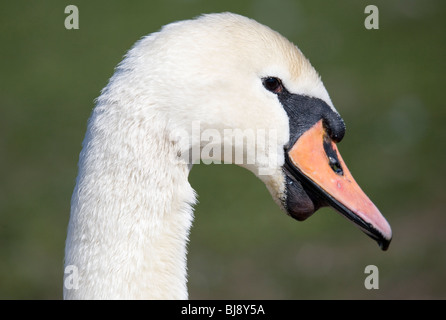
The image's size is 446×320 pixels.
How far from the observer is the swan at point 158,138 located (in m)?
2.25

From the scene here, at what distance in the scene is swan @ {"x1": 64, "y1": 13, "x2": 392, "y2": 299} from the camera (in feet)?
7.38

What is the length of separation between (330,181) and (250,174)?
541 cm

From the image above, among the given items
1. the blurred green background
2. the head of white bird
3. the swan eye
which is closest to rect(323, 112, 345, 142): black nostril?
the head of white bird

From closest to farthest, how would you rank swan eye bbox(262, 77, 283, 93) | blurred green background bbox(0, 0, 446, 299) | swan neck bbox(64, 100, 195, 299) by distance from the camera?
swan neck bbox(64, 100, 195, 299) → swan eye bbox(262, 77, 283, 93) → blurred green background bbox(0, 0, 446, 299)

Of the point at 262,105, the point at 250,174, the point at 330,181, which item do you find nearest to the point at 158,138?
the point at 262,105

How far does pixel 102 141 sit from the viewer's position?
2270 mm

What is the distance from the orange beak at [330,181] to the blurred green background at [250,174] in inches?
140

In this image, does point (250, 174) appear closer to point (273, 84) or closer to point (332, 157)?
point (332, 157)

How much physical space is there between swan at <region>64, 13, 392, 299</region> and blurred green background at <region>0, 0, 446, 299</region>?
150 inches

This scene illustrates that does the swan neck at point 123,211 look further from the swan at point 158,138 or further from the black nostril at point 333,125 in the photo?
the black nostril at point 333,125

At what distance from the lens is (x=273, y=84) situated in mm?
2473

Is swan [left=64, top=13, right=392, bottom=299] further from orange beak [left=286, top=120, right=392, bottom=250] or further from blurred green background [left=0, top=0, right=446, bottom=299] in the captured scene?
blurred green background [left=0, top=0, right=446, bottom=299]

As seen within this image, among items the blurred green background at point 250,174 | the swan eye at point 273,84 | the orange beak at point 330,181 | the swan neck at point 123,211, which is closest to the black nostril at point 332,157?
the orange beak at point 330,181
